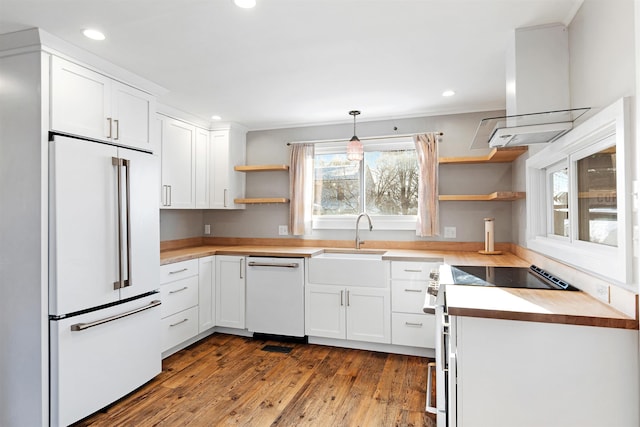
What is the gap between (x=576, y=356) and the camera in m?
1.39

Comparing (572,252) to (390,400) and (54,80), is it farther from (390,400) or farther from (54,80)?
(54,80)

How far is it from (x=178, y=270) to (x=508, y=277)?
8.55ft

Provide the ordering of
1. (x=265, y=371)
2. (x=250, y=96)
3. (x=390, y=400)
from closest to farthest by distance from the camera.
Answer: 1. (x=390, y=400)
2. (x=265, y=371)
3. (x=250, y=96)

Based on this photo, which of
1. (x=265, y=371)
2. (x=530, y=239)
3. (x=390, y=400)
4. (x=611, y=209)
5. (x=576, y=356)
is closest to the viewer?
(x=576, y=356)

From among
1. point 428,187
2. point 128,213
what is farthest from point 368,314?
point 128,213

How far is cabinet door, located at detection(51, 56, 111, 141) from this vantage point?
2.09 meters

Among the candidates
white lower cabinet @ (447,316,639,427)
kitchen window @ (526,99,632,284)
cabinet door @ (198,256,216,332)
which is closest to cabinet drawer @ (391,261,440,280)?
kitchen window @ (526,99,632,284)

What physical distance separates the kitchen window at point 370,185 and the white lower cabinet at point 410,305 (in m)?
0.72

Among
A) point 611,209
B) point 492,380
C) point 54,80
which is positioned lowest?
point 492,380

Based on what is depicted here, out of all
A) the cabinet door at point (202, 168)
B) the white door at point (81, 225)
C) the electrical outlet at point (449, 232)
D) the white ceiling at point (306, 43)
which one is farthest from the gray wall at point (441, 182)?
the white door at point (81, 225)

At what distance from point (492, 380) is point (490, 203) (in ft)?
8.06

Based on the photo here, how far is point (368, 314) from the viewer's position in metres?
3.31

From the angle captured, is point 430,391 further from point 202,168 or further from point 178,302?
point 202,168

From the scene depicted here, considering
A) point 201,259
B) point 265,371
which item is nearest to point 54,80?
point 201,259
